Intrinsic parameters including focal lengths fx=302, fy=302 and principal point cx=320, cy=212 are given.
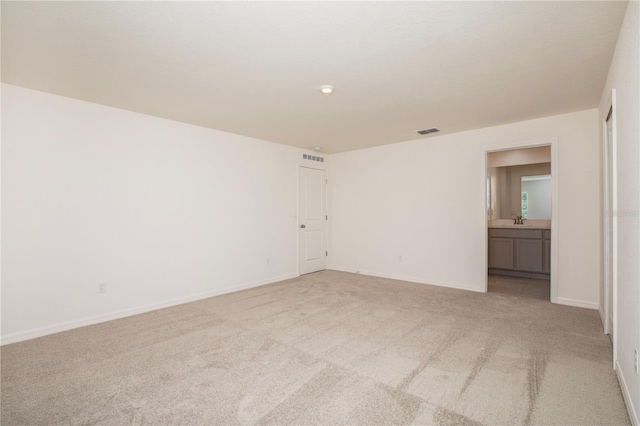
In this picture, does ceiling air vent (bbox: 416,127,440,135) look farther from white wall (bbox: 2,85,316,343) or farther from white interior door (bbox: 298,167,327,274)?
white wall (bbox: 2,85,316,343)

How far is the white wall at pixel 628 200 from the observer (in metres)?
1.67

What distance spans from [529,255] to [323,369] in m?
5.11

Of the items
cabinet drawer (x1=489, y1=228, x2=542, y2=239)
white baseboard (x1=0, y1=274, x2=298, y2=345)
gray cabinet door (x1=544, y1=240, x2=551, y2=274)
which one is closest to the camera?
white baseboard (x1=0, y1=274, x2=298, y2=345)

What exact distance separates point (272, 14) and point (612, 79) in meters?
2.76

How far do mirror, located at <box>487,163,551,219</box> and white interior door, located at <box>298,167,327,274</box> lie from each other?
3.64m

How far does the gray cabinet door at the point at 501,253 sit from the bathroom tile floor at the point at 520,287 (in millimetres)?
234

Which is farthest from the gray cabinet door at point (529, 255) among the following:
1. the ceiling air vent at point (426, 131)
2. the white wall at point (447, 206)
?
the ceiling air vent at point (426, 131)

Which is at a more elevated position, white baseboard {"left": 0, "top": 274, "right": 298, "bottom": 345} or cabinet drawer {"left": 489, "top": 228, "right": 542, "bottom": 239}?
cabinet drawer {"left": 489, "top": 228, "right": 542, "bottom": 239}

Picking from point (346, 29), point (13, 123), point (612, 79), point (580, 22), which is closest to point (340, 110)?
point (346, 29)

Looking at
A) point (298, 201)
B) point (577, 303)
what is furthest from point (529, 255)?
point (298, 201)

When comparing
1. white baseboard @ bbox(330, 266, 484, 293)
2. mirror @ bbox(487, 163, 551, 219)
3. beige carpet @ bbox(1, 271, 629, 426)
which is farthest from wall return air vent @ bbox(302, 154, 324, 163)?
mirror @ bbox(487, 163, 551, 219)

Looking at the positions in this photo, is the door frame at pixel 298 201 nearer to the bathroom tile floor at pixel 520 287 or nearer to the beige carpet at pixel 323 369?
the beige carpet at pixel 323 369

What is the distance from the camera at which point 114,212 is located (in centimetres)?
360

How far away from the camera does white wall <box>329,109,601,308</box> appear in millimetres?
3831
